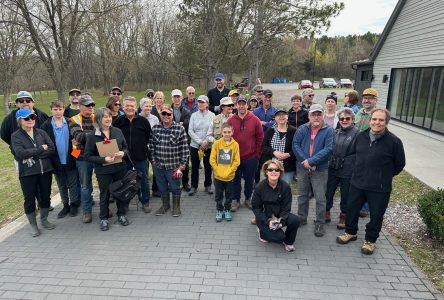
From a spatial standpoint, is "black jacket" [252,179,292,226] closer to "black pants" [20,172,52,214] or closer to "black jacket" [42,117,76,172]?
"black jacket" [42,117,76,172]

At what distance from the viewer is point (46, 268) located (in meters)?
3.81

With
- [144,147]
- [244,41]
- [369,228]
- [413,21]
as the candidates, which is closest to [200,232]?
[144,147]

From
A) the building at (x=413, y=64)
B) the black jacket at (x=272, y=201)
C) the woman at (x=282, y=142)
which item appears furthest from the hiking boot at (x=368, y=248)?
the building at (x=413, y=64)

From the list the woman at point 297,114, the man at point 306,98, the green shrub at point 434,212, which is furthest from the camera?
the man at point 306,98

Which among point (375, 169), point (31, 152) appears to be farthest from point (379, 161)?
point (31, 152)

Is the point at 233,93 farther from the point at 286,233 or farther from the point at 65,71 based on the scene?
the point at 65,71

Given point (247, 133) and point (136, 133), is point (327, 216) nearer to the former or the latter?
point (247, 133)

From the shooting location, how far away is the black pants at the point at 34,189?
4.43 metres

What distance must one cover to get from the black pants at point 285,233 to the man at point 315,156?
41 centimetres

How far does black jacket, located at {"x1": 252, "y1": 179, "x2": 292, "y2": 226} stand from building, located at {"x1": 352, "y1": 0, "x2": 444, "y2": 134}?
365 inches

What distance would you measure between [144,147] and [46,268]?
223 centimetres

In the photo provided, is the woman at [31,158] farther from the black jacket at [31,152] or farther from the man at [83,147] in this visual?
the man at [83,147]

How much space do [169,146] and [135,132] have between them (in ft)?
2.06

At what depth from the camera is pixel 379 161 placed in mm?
3777
